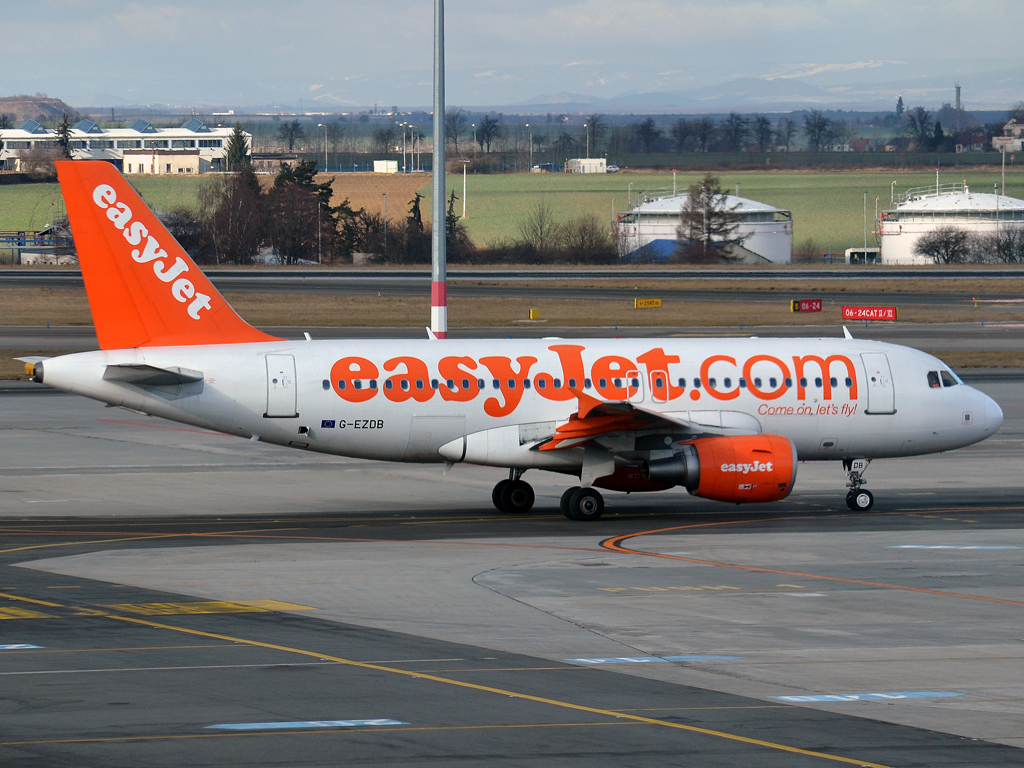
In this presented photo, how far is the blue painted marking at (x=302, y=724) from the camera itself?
14.6 meters

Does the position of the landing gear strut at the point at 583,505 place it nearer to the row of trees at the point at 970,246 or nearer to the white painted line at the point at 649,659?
the white painted line at the point at 649,659

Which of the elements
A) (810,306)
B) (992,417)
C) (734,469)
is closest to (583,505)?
(734,469)

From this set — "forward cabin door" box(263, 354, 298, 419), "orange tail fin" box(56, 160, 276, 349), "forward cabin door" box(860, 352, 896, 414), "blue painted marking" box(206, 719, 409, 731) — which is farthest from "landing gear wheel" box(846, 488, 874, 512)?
"blue painted marking" box(206, 719, 409, 731)

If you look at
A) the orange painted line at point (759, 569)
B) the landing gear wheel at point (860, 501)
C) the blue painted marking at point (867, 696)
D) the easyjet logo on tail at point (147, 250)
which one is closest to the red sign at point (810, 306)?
the landing gear wheel at point (860, 501)

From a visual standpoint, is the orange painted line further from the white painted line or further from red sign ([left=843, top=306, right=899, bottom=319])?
red sign ([left=843, top=306, right=899, bottom=319])

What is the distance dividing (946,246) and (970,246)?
10.5 feet

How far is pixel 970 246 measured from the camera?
161 meters

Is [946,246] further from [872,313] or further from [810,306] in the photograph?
[872,313]

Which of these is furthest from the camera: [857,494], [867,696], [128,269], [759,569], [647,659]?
[857,494]

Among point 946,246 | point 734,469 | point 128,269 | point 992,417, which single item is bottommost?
point 734,469

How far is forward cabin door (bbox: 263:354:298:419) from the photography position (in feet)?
104

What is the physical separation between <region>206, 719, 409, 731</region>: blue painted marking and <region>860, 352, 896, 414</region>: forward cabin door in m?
→ 22.5

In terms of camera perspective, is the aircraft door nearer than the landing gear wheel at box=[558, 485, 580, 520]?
No

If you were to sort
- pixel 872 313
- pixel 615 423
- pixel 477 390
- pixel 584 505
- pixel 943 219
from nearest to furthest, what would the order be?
pixel 615 423
pixel 584 505
pixel 477 390
pixel 872 313
pixel 943 219
